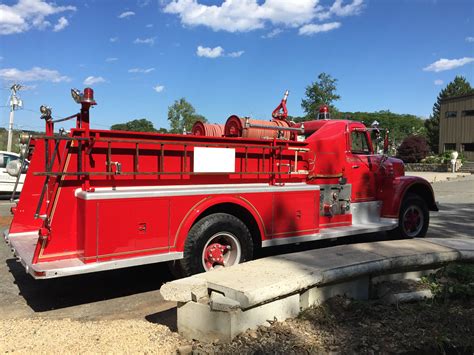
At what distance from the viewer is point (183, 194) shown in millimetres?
4781

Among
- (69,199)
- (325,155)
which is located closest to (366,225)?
(325,155)

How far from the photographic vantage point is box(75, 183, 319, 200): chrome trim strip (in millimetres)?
4293

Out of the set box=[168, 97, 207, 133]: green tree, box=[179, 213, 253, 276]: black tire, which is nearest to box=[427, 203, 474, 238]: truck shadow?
box=[179, 213, 253, 276]: black tire

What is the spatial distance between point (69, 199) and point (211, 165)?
163cm

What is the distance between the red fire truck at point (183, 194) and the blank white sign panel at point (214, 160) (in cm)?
1

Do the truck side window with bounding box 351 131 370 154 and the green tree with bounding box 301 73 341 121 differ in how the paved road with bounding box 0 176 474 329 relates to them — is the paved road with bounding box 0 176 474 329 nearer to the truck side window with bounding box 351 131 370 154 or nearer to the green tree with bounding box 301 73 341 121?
the truck side window with bounding box 351 131 370 154

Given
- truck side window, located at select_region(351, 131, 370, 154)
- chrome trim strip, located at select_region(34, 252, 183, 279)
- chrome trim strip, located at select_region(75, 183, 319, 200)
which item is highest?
truck side window, located at select_region(351, 131, 370, 154)

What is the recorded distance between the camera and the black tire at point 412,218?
754 centimetres

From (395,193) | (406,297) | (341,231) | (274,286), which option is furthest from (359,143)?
(274,286)

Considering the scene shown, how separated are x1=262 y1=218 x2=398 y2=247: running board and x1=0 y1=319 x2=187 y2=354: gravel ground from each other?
2164mm

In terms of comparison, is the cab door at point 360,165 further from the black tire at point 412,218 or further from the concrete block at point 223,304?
the concrete block at point 223,304

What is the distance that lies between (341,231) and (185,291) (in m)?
3.51

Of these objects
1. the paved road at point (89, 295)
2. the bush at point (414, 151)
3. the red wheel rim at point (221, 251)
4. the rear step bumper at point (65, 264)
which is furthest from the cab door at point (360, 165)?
the bush at point (414, 151)

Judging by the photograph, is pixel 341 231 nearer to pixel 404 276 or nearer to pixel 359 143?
pixel 359 143
